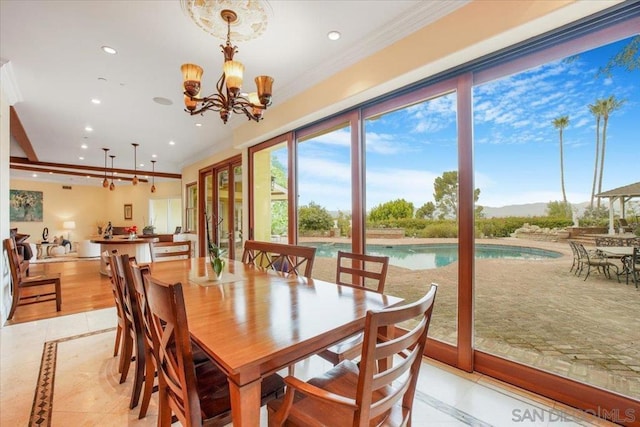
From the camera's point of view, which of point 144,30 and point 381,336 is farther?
point 144,30

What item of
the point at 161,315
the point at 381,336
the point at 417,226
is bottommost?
the point at 381,336

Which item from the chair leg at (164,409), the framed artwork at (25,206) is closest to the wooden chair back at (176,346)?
the chair leg at (164,409)

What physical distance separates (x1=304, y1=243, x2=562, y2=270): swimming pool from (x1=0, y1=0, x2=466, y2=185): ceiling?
1.96 m

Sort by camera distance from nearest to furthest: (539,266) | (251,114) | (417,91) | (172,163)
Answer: (539,266)
(251,114)
(417,91)
(172,163)

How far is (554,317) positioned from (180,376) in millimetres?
2551

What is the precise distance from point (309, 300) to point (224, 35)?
258 centimetres

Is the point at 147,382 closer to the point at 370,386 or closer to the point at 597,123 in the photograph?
the point at 370,386

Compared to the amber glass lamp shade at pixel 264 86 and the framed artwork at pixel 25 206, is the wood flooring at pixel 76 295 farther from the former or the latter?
the framed artwork at pixel 25 206

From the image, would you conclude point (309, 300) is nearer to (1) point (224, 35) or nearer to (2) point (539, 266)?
(2) point (539, 266)

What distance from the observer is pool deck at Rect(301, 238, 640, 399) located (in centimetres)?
185

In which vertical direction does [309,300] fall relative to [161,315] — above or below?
below

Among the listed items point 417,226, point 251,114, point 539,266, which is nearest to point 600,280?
point 539,266

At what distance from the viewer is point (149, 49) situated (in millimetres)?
2932

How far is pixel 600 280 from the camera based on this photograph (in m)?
1.96
